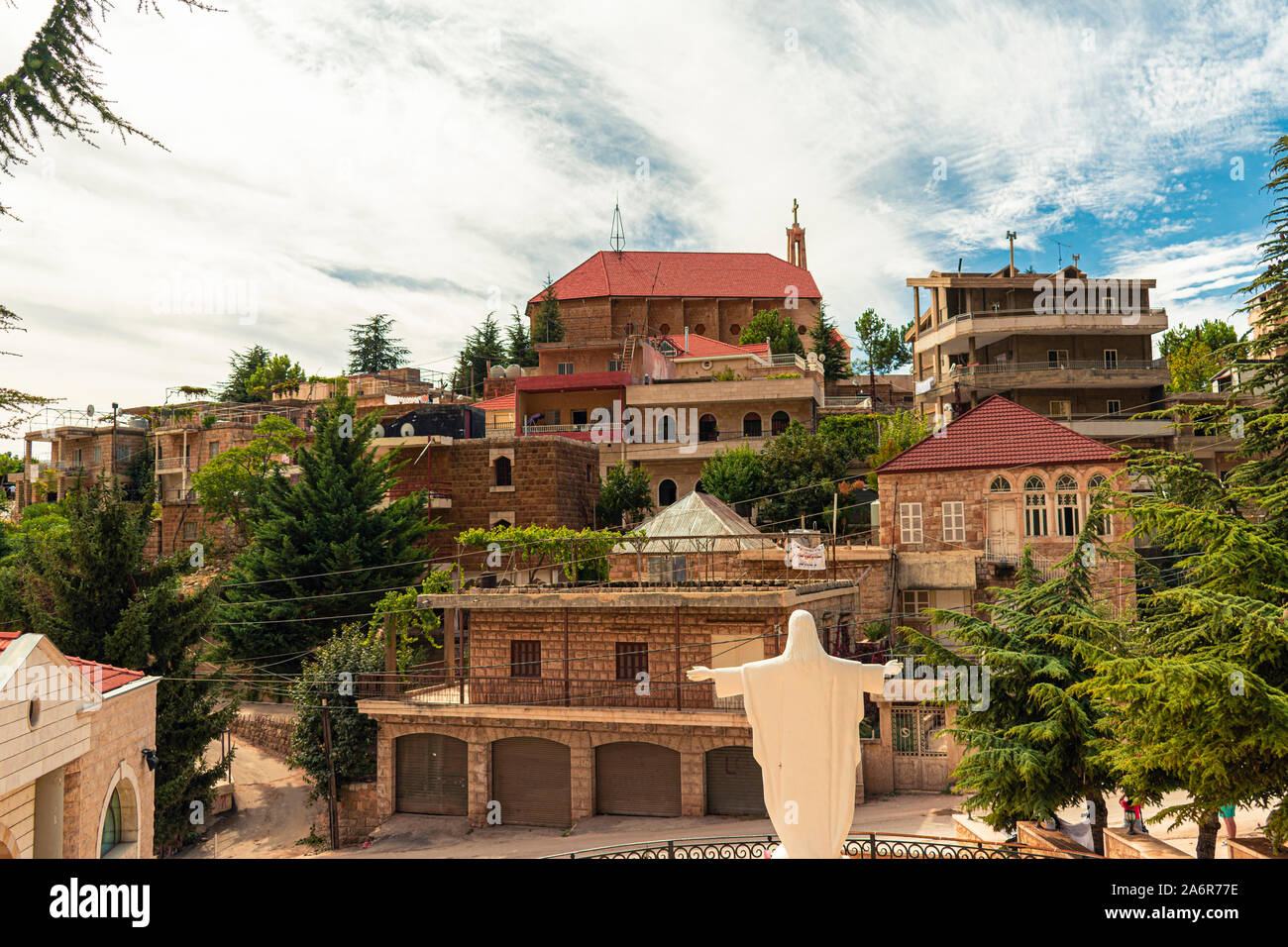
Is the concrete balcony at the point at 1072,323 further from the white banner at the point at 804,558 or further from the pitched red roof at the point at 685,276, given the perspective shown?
the pitched red roof at the point at 685,276

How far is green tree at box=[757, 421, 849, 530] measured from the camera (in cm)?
3934

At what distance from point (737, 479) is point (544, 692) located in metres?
17.3

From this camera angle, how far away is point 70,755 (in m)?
11.8

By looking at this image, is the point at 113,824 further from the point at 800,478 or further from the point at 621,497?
the point at 621,497

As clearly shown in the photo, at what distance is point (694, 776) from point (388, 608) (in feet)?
37.0

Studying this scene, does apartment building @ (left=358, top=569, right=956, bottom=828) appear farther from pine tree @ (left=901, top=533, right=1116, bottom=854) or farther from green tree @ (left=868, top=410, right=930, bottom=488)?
green tree @ (left=868, top=410, right=930, bottom=488)

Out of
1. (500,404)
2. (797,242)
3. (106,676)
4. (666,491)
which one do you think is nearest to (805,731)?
(106,676)

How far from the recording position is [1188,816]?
43.6 feet

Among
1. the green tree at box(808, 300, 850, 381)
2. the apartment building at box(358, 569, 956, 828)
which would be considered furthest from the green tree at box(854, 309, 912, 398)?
the apartment building at box(358, 569, 956, 828)

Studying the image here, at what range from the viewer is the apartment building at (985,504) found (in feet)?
98.6

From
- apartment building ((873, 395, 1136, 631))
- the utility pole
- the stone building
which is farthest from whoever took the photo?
apartment building ((873, 395, 1136, 631))

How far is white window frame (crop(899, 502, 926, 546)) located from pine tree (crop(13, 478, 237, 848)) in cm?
2213
